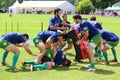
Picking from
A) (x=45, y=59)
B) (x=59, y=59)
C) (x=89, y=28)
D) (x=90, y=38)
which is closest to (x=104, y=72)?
(x=90, y=38)

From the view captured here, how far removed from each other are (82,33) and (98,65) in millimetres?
1711

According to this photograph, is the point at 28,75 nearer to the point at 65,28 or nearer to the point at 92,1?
the point at 65,28

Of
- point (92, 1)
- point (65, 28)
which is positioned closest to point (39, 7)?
point (92, 1)

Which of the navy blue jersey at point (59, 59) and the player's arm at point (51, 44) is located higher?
the player's arm at point (51, 44)

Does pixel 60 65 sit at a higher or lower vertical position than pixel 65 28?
lower

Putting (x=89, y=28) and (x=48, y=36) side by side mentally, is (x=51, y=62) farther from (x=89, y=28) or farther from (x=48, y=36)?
(x=89, y=28)

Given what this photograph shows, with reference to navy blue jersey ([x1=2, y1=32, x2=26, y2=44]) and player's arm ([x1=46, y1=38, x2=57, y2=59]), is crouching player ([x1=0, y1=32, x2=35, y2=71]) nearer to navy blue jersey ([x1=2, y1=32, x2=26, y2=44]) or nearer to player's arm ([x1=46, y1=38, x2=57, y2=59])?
navy blue jersey ([x1=2, y1=32, x2=26, y2=44])

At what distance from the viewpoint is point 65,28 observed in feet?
42.1

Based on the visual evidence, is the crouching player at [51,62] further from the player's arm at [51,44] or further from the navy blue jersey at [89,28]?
the navy blue jersey at [89,28]

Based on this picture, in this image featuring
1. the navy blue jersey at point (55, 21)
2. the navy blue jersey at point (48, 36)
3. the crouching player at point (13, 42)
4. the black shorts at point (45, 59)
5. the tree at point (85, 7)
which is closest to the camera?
the crouching player at point (13, 42)

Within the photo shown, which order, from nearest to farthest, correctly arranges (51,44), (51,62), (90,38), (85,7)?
(90,38)
(51,62)
(51,44)
(85,7)

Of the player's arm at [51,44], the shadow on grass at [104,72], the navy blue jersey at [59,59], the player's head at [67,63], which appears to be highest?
the player's arm at [51,44]

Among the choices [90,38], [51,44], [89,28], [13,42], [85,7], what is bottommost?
[85,7]

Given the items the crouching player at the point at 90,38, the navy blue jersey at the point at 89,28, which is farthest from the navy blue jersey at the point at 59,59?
the navy blue jersey at the point at 89,28
